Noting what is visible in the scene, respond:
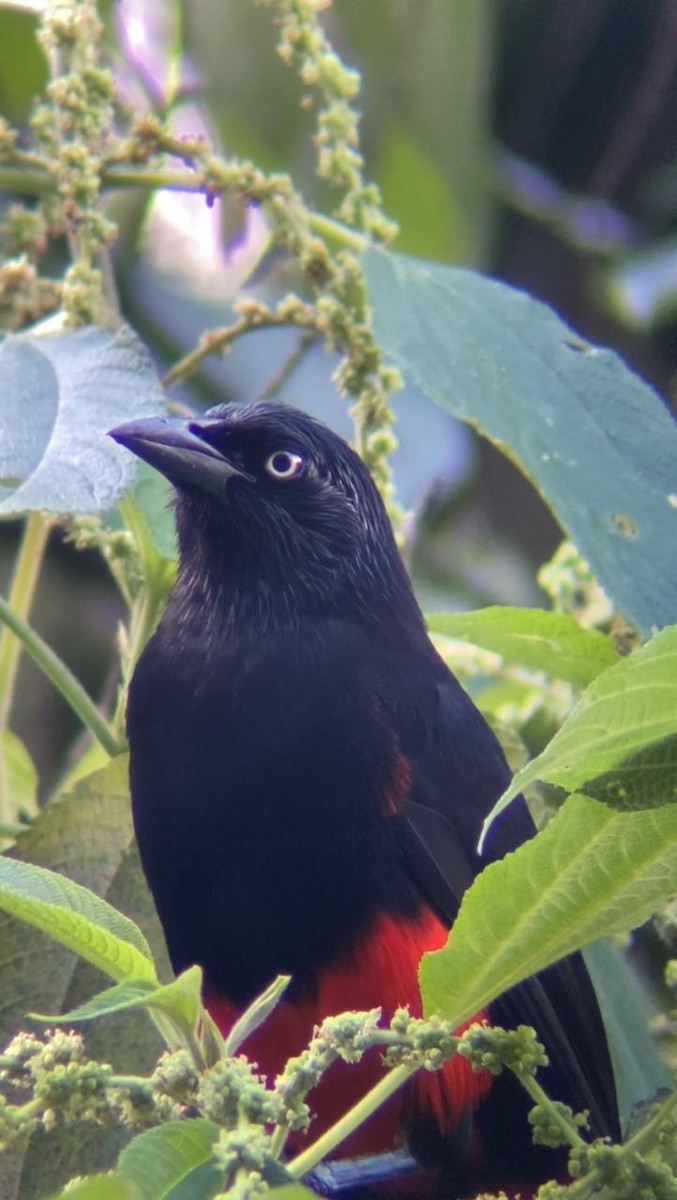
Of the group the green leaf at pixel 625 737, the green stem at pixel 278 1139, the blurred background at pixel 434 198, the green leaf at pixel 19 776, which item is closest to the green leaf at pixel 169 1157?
the green stem at pixel 278 1139

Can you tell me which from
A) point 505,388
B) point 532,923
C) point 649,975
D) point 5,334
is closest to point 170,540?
point 5,334

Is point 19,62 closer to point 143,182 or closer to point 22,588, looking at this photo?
point 143,182

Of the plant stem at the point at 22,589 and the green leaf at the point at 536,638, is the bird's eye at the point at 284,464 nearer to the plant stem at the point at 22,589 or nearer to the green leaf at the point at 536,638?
the plant stem at the point at 22,589

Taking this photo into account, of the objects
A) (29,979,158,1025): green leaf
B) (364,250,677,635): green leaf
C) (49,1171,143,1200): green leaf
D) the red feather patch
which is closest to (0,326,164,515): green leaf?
(364,250,677,635): green leaf

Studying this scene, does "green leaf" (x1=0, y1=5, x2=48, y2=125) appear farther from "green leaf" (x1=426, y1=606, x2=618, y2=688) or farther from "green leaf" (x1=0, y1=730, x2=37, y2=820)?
"green leaf" (x1=426, y1=606, x2=618, y2=688)

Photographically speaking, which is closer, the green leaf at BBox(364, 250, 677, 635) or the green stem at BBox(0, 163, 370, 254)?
the green leaf at BBox(364, 250, 677, 635)

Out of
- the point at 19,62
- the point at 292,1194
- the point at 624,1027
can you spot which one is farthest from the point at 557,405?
the point at 19,62
